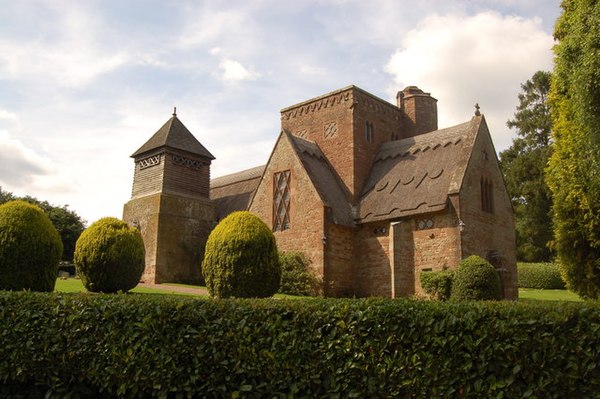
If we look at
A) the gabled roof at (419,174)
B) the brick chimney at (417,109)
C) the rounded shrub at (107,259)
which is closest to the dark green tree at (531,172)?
the brick chimney at (417,109)

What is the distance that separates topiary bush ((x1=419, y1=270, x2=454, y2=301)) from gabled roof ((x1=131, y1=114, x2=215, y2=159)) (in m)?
19.0

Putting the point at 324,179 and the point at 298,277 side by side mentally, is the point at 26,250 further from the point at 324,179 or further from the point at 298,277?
the point at 324,179

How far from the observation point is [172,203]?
3428 centimetres

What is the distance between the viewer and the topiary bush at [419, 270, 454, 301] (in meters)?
23.8

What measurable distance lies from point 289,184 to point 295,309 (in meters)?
21.5

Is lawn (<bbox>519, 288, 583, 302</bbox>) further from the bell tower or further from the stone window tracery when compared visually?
the bell tower

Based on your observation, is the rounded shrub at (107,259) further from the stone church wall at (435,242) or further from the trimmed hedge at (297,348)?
the stone church wall at (435,242)

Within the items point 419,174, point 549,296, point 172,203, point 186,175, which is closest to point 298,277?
point 419,174

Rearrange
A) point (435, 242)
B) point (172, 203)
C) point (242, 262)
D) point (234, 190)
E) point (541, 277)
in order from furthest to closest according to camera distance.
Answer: point (234, 190) < point (541, 277) < point (172, 203) < point (435, 242) < point (242, 262)

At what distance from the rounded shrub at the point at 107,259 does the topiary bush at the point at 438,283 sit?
13287mm

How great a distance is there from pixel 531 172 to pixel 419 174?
23.1m

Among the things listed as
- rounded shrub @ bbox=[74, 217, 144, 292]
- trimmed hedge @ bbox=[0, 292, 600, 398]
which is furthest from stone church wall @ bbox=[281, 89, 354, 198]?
trimmed hedge @ bbox=[0, 292, 600, 398]

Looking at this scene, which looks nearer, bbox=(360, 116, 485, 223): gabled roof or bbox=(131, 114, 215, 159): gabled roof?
bbox=(360, 116, 485, 223): gabled roof

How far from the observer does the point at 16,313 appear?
1008 cm
